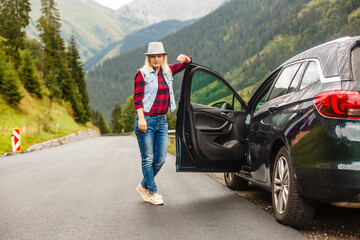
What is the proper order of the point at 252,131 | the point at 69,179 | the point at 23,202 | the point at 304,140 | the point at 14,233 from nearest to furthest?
the point at 304,140, the point at 14,233, the point at 252,131, the point at 23,202, the point at 69,179

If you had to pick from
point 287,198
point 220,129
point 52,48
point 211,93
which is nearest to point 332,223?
point 287,198

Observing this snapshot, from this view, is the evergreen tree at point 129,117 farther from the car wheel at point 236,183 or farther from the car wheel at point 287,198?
the car wheel at point 287,198

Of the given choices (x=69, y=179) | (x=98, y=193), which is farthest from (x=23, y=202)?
(x=69, y=179)

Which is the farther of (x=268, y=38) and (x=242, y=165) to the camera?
(x=268, y=38)

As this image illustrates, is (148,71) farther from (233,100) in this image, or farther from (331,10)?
(331,10)

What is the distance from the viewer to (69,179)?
26.0ft

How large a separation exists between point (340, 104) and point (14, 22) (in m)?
55.7

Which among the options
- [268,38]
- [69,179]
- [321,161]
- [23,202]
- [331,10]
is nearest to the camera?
[321,161]

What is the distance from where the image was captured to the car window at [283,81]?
434 centimetres

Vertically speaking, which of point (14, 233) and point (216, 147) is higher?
point (216, 147)

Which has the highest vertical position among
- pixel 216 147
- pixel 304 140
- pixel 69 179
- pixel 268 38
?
pixel 268 38

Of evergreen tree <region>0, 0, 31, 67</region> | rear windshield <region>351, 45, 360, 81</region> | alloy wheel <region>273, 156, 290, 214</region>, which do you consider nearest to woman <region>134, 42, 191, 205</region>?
alloy wheel <region>273, 156, 290, 214</region>

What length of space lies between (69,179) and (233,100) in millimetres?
4266

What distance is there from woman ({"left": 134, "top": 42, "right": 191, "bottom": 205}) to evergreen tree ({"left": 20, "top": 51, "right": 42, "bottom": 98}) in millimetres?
44244
